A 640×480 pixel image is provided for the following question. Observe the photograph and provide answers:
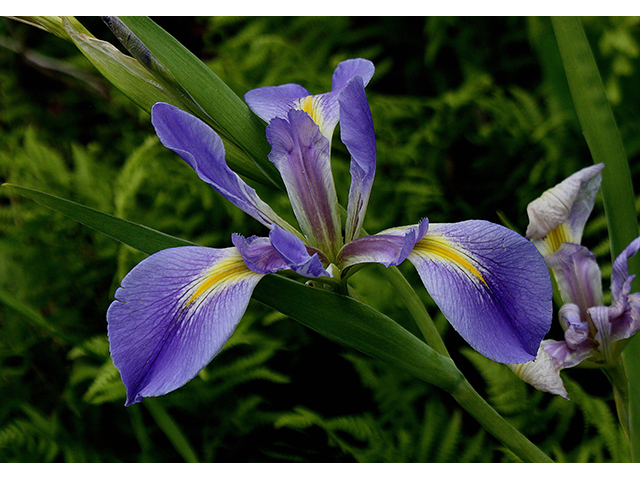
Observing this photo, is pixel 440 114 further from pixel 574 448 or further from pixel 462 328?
pixel 462 328

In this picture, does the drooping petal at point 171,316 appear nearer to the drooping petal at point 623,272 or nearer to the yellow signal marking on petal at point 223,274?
the yellow signal marking on petal at point 223,274

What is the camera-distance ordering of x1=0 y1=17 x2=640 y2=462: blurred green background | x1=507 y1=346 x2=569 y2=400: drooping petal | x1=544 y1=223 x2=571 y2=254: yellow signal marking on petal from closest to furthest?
x1=507 y1=346 x2=569 y2=400: drooping petal → x1=544 y1=223 x2=571 y2=254: yellow signal marking on petal → x1=0 y1=17 x2=640 y2=462: blurred green background

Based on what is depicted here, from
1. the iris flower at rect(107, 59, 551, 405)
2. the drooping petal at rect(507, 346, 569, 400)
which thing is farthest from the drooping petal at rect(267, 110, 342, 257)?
the drooping petal at rect(507, 346, 569, 400)

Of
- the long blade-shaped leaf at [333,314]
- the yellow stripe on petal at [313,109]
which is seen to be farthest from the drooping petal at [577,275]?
the yellow stripe on petal at [313,109]

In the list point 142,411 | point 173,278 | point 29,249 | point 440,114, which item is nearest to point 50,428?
point 142,411

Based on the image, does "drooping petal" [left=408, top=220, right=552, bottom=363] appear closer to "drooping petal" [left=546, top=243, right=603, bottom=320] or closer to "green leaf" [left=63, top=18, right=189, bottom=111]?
"drooping petal" [left=546, top=243, right=603, bottom=320]
